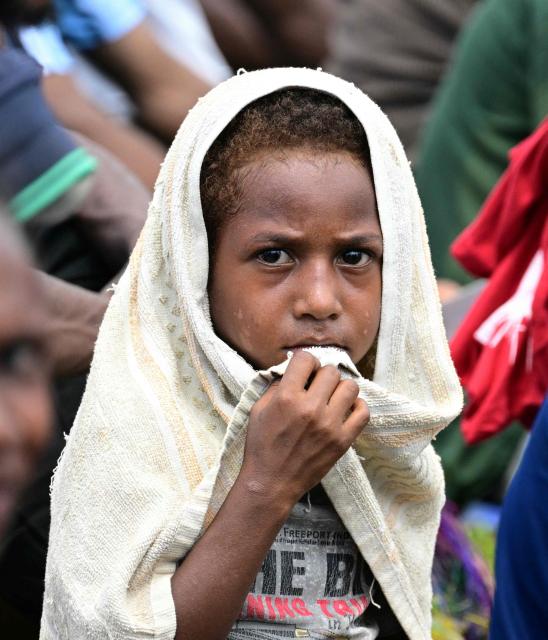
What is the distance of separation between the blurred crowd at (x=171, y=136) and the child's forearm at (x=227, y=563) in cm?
32

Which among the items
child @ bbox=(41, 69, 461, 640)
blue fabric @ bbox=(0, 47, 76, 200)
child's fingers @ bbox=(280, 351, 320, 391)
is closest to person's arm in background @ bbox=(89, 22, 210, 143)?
blue fabric @ bbox=(0, 47, 76, 200)

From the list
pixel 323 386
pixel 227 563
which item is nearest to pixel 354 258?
Result: pixel 323 386

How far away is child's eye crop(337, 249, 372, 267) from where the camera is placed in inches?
81.1

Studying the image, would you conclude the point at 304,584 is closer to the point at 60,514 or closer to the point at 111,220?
the point at 60,514

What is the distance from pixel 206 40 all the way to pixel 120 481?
429 cm

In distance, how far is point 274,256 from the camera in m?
A: 2.03

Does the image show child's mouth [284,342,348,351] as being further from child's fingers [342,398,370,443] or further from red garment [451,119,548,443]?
red garment [451,119,548,443]

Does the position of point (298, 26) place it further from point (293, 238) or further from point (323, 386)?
point (323, 386)

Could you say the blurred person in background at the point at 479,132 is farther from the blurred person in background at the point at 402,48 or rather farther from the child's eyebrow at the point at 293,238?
the child's eyebrow at the point at 293,238

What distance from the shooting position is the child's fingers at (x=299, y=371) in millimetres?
1896

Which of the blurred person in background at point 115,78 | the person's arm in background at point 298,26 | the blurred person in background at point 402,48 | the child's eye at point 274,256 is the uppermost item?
the person's arm in background at point 298,26

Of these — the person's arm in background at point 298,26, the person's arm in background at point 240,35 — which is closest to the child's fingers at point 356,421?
the person's arm in background at point 240,35

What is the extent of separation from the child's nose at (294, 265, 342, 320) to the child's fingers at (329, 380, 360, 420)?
4.6 inches

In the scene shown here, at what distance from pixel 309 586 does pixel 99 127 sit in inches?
87.4
